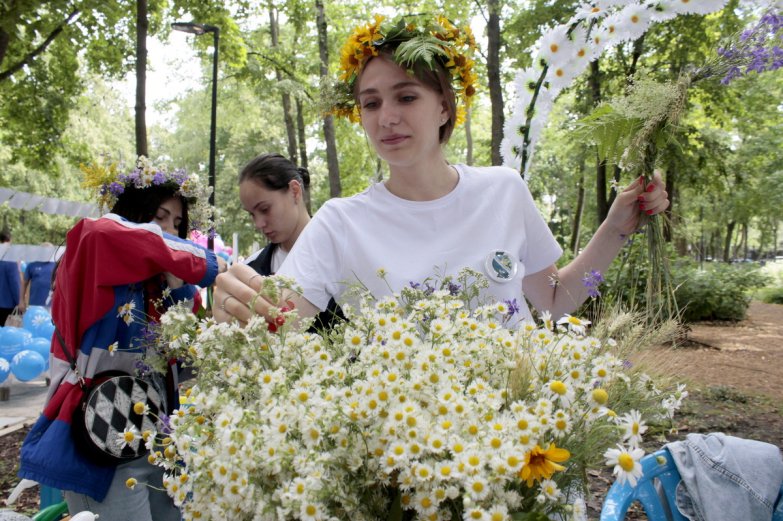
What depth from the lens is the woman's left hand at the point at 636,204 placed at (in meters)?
1.69

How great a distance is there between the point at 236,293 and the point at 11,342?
7229 mm

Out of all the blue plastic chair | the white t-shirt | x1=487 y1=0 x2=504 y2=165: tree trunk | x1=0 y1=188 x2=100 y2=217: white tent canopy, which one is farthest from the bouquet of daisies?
x1=487 y1=0 x2=504 y2=165: tree trunk

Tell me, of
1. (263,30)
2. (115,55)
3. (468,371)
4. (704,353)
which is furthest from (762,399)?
(263,30)

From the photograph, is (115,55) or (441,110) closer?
(441,110)

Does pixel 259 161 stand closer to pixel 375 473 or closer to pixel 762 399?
pixel 375 473

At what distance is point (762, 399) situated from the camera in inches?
247

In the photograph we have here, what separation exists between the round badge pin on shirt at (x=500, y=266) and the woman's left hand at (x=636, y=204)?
41cm

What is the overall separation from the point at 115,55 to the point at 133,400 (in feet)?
36.7

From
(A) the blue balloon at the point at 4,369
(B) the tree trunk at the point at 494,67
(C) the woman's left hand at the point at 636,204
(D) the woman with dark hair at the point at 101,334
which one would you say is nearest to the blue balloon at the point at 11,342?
(A) the blue balloon at the point at 4,369

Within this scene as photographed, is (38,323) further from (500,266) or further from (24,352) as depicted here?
(500,266)

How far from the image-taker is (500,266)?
5.20 ft

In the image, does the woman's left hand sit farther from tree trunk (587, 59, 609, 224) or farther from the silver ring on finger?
tree trunk (587, 59, 609, 224)

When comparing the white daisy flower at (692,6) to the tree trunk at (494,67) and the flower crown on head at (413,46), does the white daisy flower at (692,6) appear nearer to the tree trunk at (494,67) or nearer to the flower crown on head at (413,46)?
the flower crown on head at (413,46)

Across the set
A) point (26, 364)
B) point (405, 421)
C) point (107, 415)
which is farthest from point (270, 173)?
point (26, 364)
